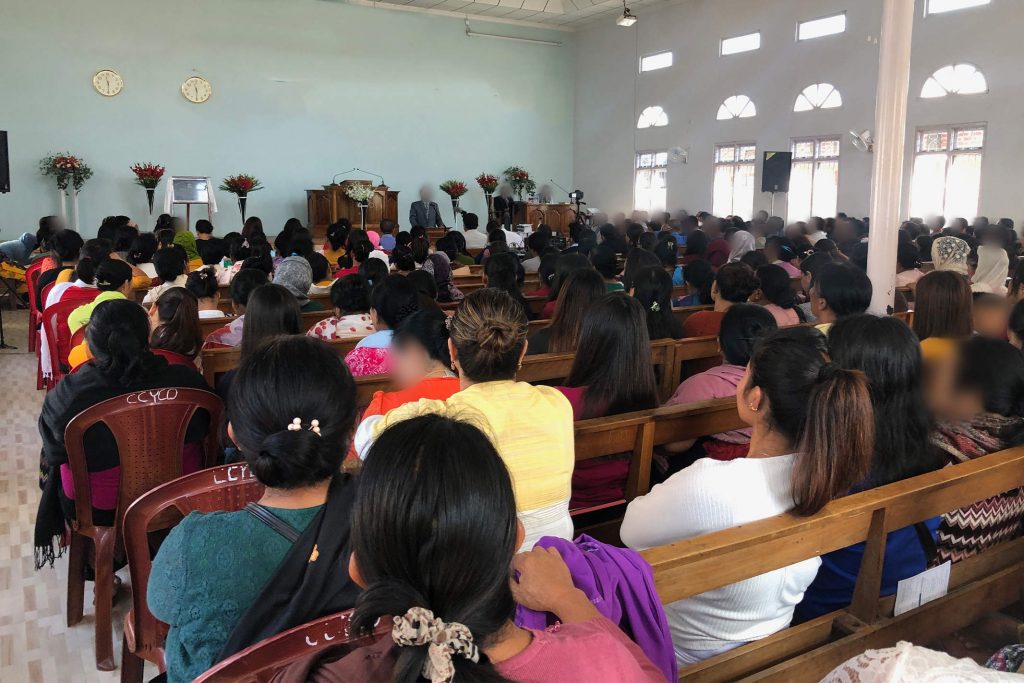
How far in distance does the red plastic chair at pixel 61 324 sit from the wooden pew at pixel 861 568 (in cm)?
378

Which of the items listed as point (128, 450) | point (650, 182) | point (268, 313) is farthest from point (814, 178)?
point (128, 450)

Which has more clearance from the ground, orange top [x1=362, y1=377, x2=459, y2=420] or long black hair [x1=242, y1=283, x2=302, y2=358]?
long black hair [x1=242, y1=283, x2=302, y2=358]

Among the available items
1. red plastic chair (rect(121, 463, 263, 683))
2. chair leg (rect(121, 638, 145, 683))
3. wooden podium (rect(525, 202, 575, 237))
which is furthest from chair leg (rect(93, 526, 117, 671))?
wooden podium (rect(525, 202, 575, 237))

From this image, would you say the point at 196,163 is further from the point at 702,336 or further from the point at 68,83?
the point at 702,336

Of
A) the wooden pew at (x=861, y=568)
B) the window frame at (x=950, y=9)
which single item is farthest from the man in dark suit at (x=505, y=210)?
the wooden pew at (x=861, y=568)

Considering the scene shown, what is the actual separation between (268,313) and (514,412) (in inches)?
55.4

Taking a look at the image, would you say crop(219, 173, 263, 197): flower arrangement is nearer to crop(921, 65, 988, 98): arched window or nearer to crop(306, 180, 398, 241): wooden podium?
crop(306, 180, 398, 241): wooden podium

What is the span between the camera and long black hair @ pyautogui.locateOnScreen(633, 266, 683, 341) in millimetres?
3945

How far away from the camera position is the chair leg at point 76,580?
2.68 metres

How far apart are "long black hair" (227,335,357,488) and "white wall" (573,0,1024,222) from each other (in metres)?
11.8

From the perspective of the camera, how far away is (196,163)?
43.2 ft

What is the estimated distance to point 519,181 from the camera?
1606 cm

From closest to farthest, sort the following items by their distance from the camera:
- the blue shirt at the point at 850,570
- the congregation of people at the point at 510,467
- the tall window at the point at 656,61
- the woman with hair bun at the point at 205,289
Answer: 1. the congregation of people at the point at 510,467
2. the blue shirt at the point at 850,570
3. the woman with hair bun at the point at 205,289
4. the tall window at the point at 656,61

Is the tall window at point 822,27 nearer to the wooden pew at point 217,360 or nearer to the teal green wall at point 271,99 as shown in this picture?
the teal green wall at point 271,99
